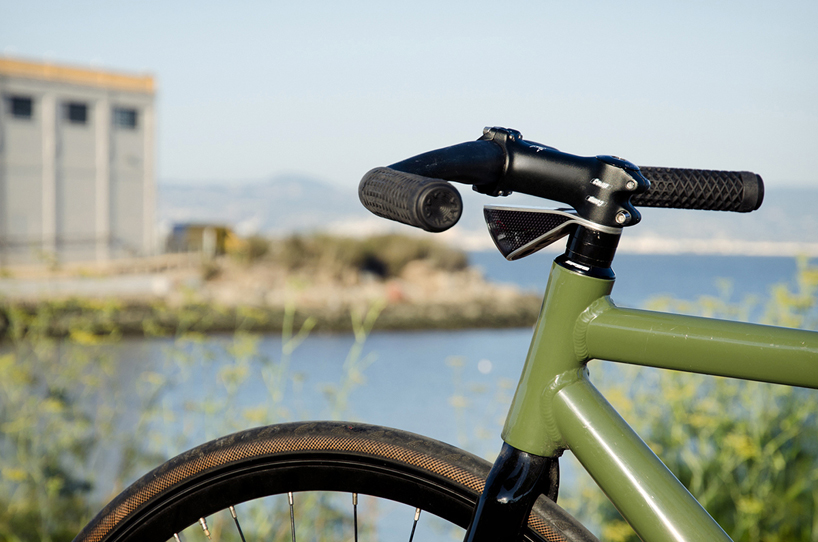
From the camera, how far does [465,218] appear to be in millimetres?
1125

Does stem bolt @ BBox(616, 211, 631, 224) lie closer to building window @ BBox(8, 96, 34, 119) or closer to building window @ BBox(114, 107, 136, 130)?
building window @ BBox(8, 96, 34, 119)

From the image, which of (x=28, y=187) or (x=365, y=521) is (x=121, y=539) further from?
(x=28, y=187)

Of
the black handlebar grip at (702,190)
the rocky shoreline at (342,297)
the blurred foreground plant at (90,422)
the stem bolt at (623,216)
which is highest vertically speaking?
the black handlebar grip at (702,190)

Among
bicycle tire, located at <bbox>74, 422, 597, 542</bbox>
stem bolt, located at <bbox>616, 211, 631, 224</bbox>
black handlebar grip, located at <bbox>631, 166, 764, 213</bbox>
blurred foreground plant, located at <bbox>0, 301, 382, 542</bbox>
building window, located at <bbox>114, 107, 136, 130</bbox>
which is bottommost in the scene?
blurred foreground plant, located at <bbox>0, 301, 382, 542</bbox>

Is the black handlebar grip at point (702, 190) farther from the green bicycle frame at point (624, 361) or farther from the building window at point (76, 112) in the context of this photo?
the building window at point (76, 112)

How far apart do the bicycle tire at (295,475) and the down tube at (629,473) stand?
0.43 feet

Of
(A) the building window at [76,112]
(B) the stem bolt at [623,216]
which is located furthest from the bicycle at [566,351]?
(A) the building window at [76,112]

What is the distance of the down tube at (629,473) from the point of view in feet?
1.88

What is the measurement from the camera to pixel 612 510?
2025mm

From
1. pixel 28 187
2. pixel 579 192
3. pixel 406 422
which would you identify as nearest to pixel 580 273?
pixel 579 192

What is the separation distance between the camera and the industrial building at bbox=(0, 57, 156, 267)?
16.7 metres

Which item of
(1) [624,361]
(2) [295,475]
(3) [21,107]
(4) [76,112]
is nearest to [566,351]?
(1) [624,361]

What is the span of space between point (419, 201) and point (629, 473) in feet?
1.04

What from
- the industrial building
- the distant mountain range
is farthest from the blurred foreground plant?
the industrial building
